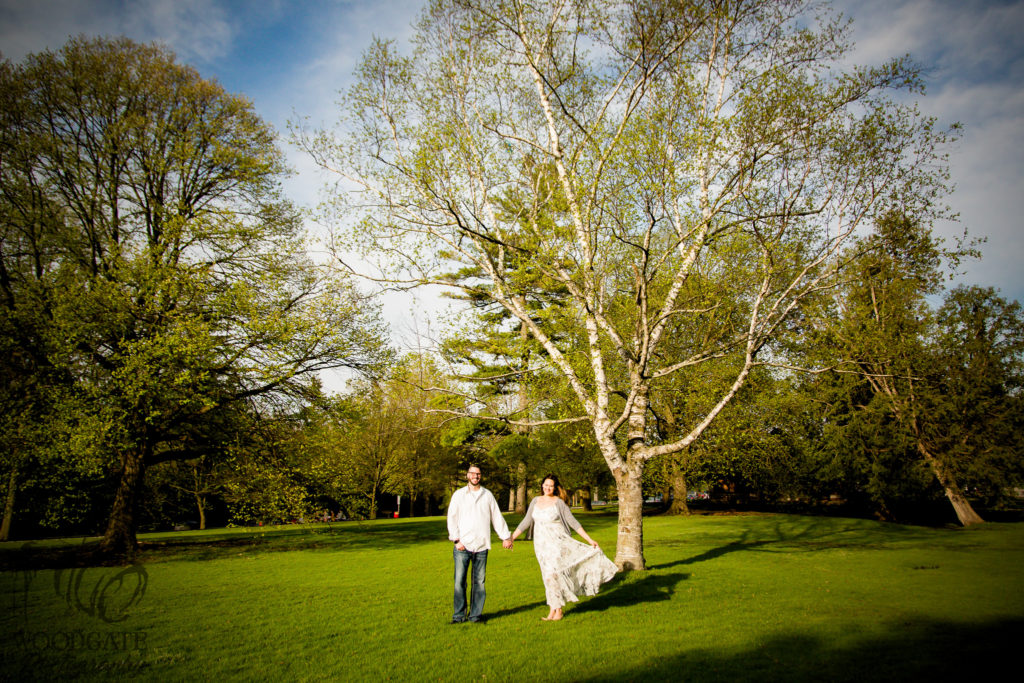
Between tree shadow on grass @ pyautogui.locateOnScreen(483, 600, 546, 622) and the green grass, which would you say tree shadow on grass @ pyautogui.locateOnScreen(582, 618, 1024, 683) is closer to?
the green grass

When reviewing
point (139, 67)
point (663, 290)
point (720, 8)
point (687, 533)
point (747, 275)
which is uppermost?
point (139, 67)

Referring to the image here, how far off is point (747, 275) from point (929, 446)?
20128 mm

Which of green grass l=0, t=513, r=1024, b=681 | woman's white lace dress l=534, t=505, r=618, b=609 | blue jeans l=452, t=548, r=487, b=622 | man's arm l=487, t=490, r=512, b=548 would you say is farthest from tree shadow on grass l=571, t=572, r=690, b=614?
man's arm l=487, t=490, r=512, b=548

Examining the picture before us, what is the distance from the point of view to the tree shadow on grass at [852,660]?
16.6 ft

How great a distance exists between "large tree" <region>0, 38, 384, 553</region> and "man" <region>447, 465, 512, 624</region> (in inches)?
379

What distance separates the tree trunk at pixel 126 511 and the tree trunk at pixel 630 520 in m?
14.4

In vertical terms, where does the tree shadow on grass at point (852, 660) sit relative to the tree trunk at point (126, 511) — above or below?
below

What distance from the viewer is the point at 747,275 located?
12.6m

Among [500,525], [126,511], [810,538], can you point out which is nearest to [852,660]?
[500,525]

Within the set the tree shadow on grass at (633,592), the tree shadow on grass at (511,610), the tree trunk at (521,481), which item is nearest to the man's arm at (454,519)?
the tree shadow on grass at (511,610)

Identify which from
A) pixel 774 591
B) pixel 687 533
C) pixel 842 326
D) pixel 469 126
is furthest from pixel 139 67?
pixel 842 326

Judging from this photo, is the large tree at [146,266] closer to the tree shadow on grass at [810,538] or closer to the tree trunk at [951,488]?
the tree shadow on grass at [810,538]

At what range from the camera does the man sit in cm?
712

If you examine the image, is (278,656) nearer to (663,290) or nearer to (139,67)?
(663,290)
